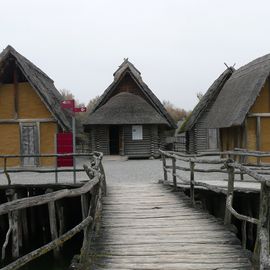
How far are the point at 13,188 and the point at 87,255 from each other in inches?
293

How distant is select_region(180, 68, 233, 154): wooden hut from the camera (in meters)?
25.6

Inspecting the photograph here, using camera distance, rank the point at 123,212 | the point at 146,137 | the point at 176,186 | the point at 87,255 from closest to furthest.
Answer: the point at 87,255
the point at 123,212
the point at 176,186
the point at 146,137

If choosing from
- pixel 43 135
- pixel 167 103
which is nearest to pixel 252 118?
pixel 43 135

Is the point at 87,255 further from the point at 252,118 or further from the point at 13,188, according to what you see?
the point at 252,118

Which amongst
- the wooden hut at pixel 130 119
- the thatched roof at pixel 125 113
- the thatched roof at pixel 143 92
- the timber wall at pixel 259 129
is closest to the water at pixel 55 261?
the timber wall at pixel 259 129

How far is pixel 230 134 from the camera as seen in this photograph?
22.5m

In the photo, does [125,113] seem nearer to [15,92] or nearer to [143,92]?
[143,92]

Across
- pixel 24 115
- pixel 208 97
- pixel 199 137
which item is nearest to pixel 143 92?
pixel 208 97

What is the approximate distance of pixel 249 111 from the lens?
19859 millimetres

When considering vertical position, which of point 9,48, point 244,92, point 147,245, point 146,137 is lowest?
point 147,245

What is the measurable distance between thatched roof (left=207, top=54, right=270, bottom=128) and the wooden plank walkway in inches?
397

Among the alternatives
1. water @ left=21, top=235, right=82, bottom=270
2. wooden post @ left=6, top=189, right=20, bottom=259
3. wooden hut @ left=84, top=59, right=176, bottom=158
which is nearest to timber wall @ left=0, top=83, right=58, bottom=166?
wooden hut @ left=84, top=59, right=176, bottom=158

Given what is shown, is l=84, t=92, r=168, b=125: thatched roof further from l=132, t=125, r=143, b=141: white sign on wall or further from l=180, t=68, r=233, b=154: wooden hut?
l=180, t=68, r=233, b=154: wooden hut

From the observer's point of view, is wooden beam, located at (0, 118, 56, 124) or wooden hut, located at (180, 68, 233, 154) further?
wooden hut, located at (180, 68, 233, 154)
